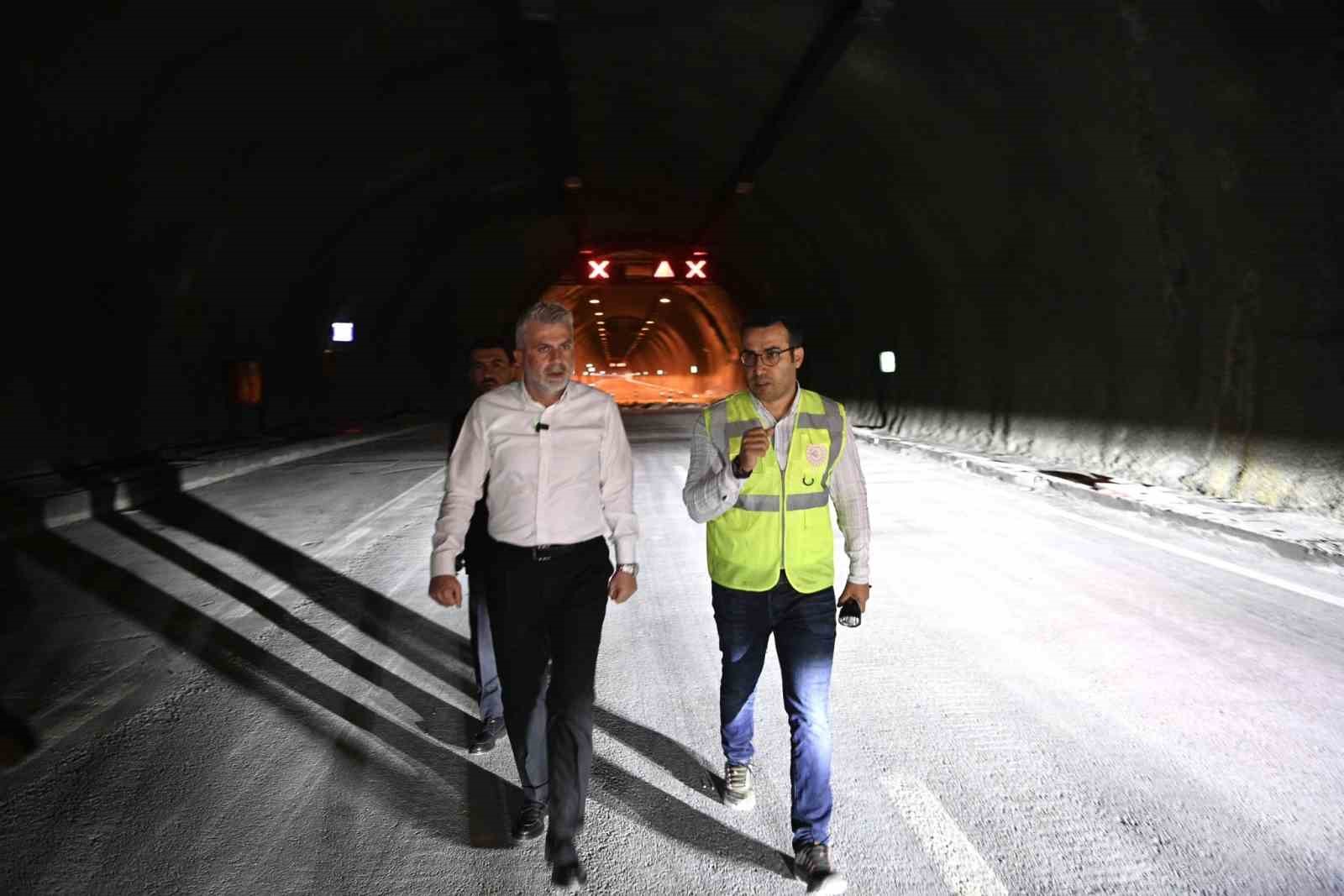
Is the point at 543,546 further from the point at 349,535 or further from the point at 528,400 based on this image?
the point at 349,535

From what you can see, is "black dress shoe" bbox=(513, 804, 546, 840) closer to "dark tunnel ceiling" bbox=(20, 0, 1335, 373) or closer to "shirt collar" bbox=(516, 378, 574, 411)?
"shirt collar" bbox=(516, 378, 574, 411)

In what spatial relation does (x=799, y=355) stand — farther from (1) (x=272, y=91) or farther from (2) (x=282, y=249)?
(2) (x=282, y=249)

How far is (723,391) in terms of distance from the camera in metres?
47.5

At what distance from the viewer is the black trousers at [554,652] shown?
3039mm

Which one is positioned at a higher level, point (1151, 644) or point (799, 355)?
point (799, 355)

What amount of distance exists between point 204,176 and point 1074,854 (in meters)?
13.7

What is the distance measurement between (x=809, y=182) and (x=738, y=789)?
17.0 meters

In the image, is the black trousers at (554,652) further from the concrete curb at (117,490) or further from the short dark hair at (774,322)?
the concrete curb at (117,490)

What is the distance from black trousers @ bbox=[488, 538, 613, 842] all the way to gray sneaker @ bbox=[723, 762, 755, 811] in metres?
0.62

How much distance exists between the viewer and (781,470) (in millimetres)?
3197

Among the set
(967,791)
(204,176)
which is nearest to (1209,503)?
(967,791)

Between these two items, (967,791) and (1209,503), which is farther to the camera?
(1209,503)

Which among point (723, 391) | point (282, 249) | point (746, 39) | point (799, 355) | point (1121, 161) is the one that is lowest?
point (723, 391)

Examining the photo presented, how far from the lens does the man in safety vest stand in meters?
3.11
